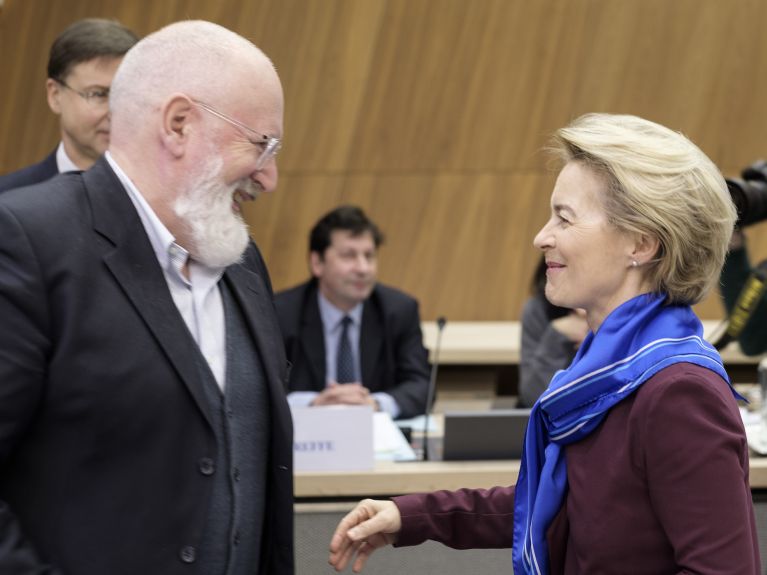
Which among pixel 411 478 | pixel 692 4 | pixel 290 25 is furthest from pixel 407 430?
pixel 692 4

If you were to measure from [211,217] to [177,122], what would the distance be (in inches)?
6.0

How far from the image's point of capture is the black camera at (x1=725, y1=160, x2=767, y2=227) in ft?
9.23

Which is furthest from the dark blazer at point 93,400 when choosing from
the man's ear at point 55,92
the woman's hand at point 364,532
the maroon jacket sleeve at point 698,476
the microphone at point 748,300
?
the microphone at point 748,300

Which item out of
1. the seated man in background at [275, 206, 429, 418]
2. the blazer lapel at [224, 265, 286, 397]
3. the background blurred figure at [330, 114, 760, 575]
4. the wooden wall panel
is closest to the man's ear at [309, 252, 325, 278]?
the seated man in background at [275, 206, 429, 418]

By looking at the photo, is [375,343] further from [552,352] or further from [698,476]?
[698,476]

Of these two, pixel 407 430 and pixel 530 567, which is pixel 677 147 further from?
pixel 407 430

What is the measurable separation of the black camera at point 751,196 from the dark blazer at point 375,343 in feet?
4.62

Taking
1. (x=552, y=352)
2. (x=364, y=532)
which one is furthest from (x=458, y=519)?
(x=552, y=352)

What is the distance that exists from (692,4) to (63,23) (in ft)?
11.0

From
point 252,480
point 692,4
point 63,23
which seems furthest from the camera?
point 692,4

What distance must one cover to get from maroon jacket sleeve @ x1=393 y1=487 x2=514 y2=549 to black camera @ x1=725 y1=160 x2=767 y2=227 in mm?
1296

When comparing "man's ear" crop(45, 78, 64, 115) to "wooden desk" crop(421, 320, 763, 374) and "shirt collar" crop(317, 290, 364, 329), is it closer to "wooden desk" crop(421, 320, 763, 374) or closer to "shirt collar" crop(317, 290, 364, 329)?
"shirt collar" crop(317, 290, 364, 329)

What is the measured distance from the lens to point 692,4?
6012 millimetres

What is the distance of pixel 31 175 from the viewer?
288 cm
